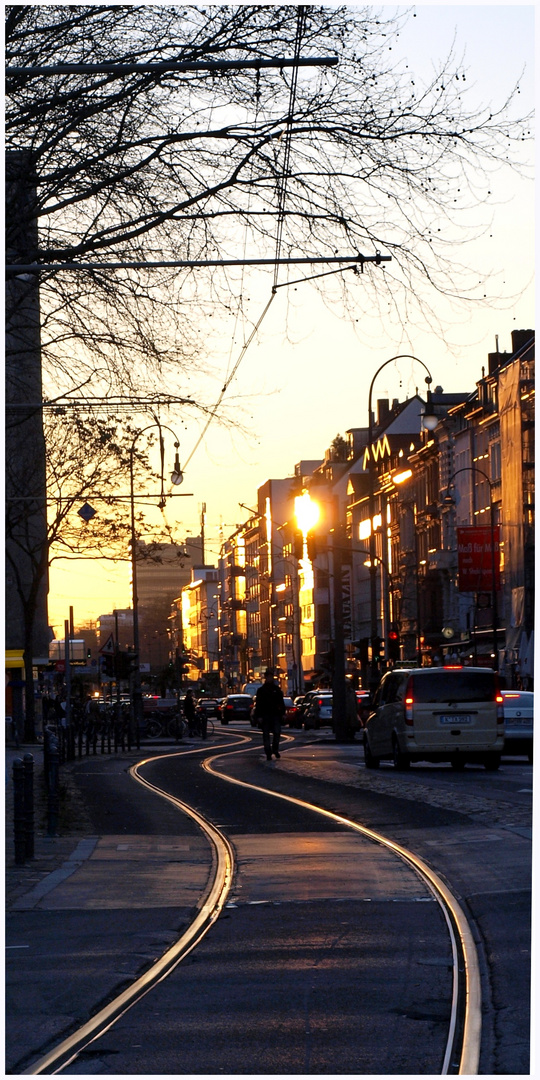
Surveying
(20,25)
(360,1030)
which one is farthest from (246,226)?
(360,1030)

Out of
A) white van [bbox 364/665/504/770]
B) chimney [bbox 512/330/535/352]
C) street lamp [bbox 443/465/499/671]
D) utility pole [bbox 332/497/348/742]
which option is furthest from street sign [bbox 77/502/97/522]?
chimney [bbox 512/330/535/352]

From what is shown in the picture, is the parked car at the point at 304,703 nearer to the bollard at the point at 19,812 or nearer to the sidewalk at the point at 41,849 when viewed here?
the sidewalk at the point at 41,849

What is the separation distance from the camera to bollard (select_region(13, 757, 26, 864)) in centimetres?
1510

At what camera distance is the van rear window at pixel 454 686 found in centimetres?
2695

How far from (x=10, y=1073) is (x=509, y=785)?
17.2 metres

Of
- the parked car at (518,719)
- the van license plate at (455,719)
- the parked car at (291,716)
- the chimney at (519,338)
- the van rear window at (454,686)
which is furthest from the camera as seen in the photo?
the chimney at (519,338)

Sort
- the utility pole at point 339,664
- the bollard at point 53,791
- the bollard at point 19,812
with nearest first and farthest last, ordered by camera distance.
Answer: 1. the bollard at point 19,812
2. the bollard at point 53,791
3. the utility pole at point 339,664

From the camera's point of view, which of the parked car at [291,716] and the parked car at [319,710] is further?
the parked car at [291,716]

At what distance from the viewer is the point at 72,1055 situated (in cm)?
671

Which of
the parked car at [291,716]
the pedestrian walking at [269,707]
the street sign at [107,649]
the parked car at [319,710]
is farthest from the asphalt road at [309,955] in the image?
the parked car at [291,716]

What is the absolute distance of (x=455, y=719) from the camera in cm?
2680

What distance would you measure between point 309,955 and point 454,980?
1.12 m

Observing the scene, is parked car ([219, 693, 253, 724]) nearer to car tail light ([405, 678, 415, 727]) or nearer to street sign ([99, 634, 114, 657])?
street sign ([99, 634, 114, 657])

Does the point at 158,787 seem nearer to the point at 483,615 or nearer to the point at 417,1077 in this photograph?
the point at 417,1077
